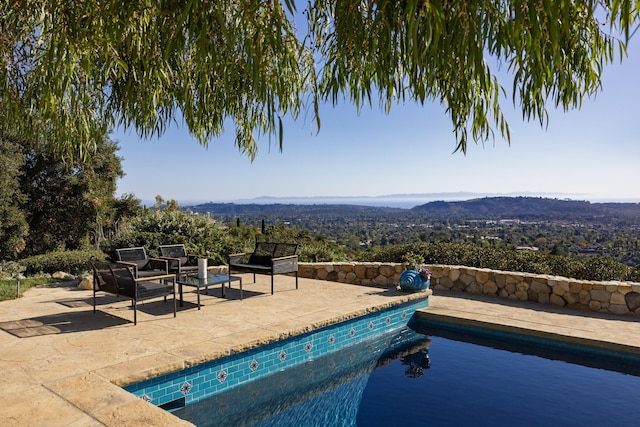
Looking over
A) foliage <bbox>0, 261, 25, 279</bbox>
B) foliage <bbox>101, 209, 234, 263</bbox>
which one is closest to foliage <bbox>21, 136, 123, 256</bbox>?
foliage <bbox>0, 261, 25, 279</bbox>

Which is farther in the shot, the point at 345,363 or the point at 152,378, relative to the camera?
the point at 345,363

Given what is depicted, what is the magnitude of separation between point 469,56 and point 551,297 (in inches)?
280

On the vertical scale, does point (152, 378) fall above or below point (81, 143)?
below

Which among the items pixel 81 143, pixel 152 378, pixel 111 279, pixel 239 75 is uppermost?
pixel 239 75

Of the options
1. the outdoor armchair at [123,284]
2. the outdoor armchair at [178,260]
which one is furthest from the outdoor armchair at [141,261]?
the outdoor armchair at [123,284]

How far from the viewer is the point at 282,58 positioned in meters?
2.96

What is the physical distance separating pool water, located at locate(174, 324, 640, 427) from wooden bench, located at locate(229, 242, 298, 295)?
196 centimetres

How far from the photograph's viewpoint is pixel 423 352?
615cm

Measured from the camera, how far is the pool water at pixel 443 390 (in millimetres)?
4285

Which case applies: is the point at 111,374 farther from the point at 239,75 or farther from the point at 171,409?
the point at 239,75

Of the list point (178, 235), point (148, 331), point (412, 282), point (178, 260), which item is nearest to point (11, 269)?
point (178, 235)

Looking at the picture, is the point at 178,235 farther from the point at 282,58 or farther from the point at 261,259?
the point at 282,58

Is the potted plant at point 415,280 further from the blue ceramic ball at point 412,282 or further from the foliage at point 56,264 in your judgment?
the foliage at point 56,264

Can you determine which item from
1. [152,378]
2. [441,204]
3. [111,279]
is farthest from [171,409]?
[441,204]
